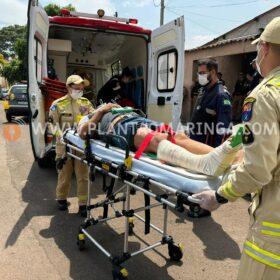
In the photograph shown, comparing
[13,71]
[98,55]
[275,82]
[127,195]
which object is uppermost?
[13,71]

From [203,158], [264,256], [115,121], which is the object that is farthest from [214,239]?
[264,256]

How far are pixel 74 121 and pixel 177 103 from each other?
1630 mm

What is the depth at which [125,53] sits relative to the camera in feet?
25.6

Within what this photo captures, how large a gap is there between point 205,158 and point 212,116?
195 cm

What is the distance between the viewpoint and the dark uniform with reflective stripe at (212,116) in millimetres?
3824

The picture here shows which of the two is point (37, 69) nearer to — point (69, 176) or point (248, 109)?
point (69, 176)

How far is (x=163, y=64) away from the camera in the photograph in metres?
5.64

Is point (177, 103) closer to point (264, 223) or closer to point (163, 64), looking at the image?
point (163, 64)

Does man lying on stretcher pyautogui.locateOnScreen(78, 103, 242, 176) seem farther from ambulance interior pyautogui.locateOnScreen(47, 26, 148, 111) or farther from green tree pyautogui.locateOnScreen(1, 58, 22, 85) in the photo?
green tree pyautogui.locateOnScreen(1, 58, 22, 85)

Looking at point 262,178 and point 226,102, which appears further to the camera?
point 226,102

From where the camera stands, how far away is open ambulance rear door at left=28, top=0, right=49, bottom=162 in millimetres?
4500

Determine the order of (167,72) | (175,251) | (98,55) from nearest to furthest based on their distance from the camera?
(175,251) → (167,72) → (98,55)

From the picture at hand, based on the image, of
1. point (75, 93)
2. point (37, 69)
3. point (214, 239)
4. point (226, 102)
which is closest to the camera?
point (214, 239)

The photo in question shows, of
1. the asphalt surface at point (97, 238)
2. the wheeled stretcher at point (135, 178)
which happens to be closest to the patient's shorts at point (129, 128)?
the wheeled stretcher at point (135, 178)
